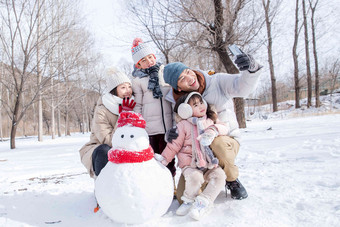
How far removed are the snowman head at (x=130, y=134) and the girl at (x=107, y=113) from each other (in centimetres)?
41

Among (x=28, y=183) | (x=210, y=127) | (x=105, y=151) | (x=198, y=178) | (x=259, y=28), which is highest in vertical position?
(x=259, y=28)

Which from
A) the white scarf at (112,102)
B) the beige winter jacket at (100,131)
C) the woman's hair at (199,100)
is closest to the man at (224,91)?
the woman's hair at (199,100)

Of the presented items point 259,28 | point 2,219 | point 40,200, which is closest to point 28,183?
point 40,200

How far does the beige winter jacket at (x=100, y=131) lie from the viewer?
1.94 m

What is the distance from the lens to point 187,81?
1.88 metres

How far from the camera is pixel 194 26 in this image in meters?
7.21

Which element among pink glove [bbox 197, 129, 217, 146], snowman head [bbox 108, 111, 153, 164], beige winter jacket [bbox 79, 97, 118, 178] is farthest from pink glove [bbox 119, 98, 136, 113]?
pink glove [bbox 197, 129, 217, 146]

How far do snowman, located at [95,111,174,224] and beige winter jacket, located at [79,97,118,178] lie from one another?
1.61 feet

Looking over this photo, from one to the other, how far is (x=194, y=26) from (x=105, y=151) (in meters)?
6.34

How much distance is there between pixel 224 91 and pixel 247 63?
14.7 inches

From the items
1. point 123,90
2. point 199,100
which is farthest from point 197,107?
point 123,90

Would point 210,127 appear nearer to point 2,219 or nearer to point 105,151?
point 105,151

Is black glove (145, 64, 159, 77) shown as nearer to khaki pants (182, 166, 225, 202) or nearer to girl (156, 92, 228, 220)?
girl (156, 92, 228, 220)

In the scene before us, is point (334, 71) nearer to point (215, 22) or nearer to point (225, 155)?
point (215, 22)
